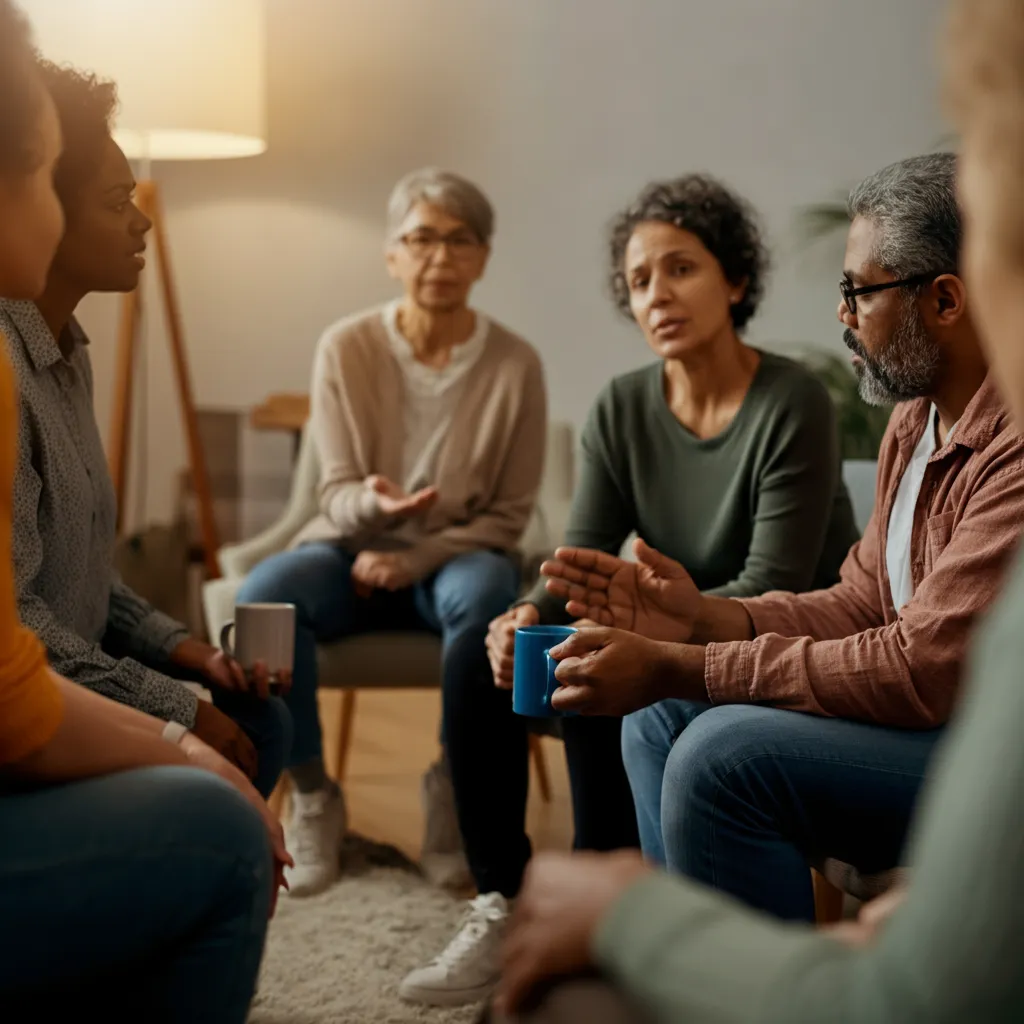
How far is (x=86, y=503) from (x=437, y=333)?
1268 mm

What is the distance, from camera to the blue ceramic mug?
5.13 feet

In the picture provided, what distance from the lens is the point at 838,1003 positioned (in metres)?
0.63

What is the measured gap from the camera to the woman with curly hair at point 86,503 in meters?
1.50

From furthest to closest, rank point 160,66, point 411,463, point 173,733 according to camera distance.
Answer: point 160,66 < point 411,463 < point 173,733

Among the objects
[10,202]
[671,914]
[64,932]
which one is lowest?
[64,932]

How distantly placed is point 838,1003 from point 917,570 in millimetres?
989

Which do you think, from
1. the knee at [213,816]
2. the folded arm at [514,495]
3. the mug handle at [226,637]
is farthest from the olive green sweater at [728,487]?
the knee at [213,816]

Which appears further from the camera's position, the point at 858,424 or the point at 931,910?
the point at 858,424

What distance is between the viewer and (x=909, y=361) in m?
1.54

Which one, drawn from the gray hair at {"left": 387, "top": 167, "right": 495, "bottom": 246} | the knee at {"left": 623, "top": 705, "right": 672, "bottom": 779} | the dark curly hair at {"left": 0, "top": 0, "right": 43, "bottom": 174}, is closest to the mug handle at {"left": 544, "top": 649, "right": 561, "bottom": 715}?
the knee at {"left": 623, "top": 705, "right": 672, "bottom": 779}

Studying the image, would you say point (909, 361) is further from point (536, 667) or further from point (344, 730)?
point (344, 730)

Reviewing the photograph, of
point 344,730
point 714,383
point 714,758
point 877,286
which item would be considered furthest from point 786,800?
point 344,730

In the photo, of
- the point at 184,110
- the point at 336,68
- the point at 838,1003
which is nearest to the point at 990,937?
the point at 838,1003

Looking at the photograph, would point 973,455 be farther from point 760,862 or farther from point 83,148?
point 83,148
